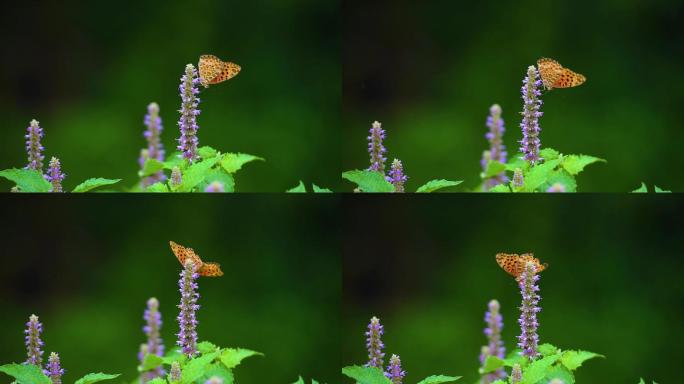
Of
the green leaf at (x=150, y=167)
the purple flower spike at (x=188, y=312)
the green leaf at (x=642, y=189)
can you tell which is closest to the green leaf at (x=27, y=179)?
the green leaf at (x=150, y=167)

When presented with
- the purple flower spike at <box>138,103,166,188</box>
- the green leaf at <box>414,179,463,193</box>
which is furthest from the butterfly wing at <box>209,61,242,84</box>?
the green leaf at <box>414,179,463,193</box>

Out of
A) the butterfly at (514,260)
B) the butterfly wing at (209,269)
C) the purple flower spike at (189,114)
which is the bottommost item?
the butterfly wing at (209,269)

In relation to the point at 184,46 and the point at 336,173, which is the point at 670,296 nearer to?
the point at 336,173

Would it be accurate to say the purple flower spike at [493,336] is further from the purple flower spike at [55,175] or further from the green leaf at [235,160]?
the purple flower spike at [55,175]

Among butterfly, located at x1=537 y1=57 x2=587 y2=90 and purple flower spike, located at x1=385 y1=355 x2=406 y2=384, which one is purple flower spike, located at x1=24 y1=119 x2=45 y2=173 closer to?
purple flower spike, located at x1=385 y1=355 x2=406 y2=384

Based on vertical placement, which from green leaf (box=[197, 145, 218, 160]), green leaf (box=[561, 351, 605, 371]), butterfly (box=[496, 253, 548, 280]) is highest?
green leaf (box=[197, 145, 218, 160])

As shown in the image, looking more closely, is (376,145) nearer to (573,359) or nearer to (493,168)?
(493,168)

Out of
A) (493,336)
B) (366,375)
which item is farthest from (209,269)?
(493,336)
